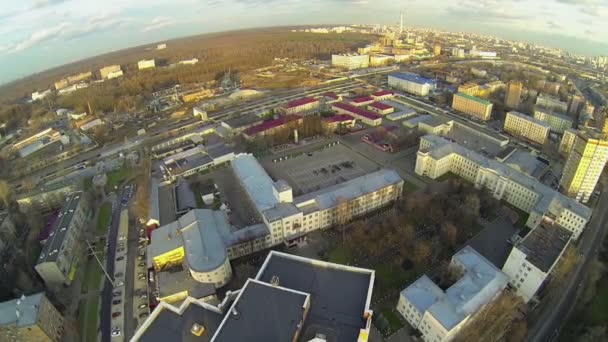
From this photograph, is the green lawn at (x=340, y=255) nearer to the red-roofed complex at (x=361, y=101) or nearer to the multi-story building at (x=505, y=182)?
the multi-story building at (x=505, y=182)

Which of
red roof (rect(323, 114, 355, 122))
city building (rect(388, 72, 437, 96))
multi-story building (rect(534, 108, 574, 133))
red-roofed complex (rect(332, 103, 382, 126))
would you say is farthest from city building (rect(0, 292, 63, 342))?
city building (rect(388, 72, 437, 96))

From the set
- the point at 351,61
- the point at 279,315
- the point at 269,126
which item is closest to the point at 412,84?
the point at 351,61

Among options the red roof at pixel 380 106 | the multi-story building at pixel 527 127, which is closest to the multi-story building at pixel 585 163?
the multi-story building at pixel 527 127

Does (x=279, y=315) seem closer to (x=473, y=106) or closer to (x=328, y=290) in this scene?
(x=328, y=290)

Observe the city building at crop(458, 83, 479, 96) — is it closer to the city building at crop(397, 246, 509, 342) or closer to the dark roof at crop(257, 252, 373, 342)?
the city building at crop(397, 246, 509, 342)

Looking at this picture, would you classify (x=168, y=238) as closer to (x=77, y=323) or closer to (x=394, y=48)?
(x=77, y=323)

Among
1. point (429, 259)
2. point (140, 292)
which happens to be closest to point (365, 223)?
point (429, 259)
